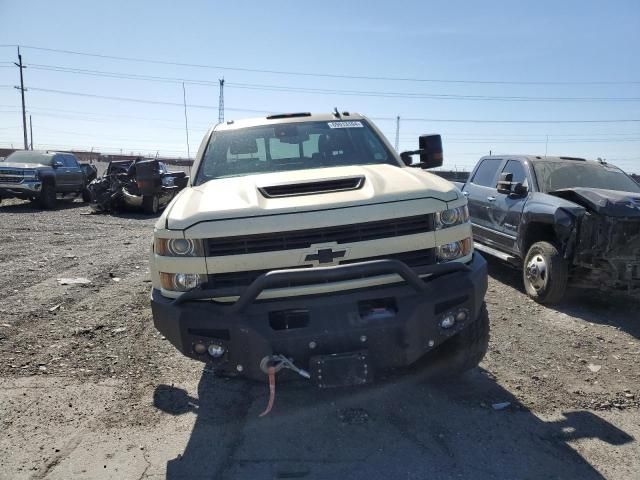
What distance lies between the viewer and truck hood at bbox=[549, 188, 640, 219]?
209 inches

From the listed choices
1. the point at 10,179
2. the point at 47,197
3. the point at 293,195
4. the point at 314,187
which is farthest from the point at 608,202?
the point at 10,179

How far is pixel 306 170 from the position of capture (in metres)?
4.13

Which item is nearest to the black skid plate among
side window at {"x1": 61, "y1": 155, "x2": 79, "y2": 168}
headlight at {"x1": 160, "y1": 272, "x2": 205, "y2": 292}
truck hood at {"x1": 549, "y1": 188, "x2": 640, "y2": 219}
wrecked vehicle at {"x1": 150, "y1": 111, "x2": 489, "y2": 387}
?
wrecked vehicle at {"x1": 150, "y1": 111, "x2": 489, "y2": 387}

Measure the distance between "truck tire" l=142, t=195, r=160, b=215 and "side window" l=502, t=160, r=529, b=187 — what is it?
11.5 m

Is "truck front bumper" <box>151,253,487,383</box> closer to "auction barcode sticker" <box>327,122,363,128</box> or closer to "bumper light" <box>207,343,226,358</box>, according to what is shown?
"bumper light" <box>207,343,226,358</box>

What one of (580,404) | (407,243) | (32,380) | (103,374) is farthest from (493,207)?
(32,380)

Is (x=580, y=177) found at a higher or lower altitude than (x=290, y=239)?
higher

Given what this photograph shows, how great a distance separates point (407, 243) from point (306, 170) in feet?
4.16

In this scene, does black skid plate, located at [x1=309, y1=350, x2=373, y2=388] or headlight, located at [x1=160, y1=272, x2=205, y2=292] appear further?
headlight, located at [x1=160, y1=272, x2=205, y2=292]

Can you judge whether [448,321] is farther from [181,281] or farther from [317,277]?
[181,281]

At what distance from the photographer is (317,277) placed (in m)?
2.91

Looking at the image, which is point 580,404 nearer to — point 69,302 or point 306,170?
point 306,170

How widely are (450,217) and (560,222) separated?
2973 mm

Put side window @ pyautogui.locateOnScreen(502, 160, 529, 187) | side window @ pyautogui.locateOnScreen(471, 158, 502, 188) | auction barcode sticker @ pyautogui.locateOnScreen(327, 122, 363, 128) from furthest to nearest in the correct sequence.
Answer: side window @ pyautogui.locateOnScreen(471, 158, 502, 188) → side window @ pyautogui.locateOnScreen(502, 160, 529, 187) → auction barcode sticker @ pyautogui.locateOnScreen(327, 122, 363, 128)
